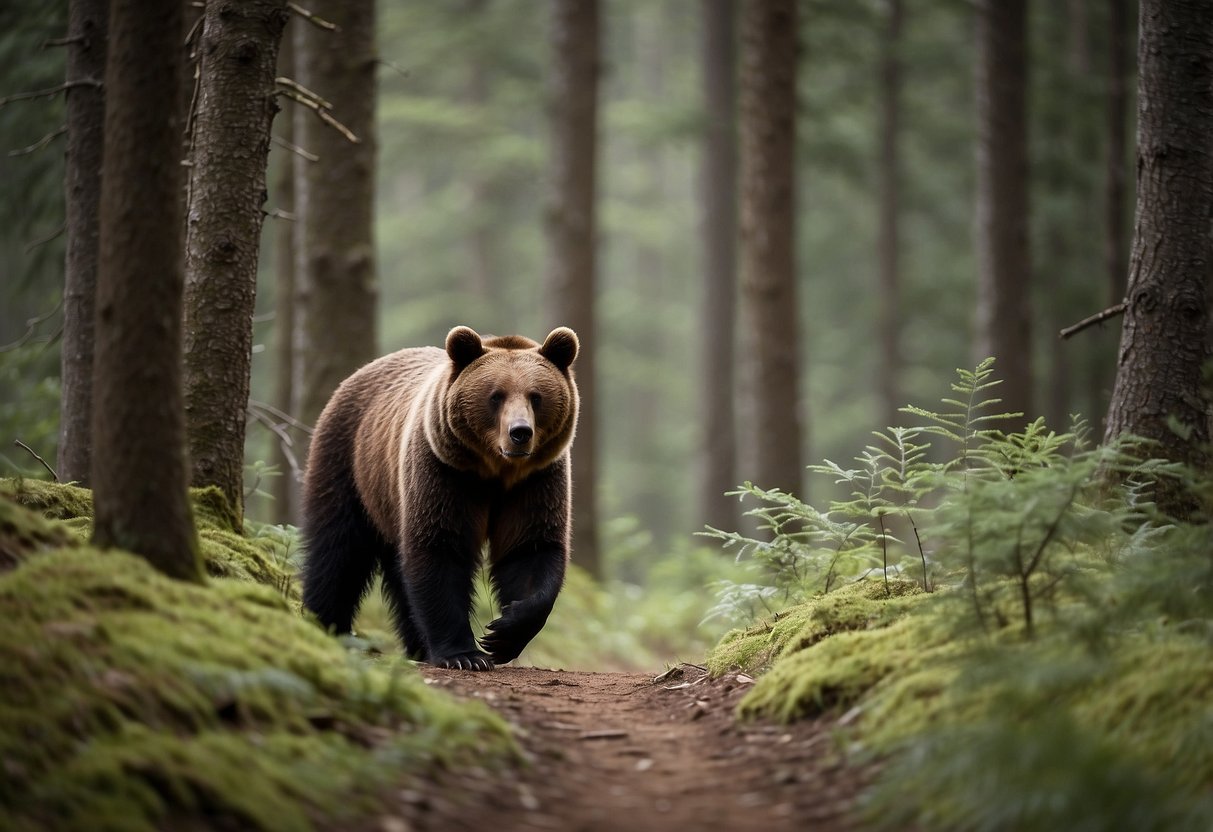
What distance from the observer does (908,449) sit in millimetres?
6000

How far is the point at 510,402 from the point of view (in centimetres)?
689

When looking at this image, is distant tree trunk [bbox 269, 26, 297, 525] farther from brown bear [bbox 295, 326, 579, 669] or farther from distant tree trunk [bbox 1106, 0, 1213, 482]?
distant tree trunk [bbox 1106, 0, 1213, 482]

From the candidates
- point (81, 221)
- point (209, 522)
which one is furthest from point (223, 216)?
point (209, 522)

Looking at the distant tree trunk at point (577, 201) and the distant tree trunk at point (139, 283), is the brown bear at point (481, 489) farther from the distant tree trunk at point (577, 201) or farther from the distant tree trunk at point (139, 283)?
the distant tree trunk at point (577, 201)

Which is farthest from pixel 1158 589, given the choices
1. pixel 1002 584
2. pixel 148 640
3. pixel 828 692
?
pixel 148 640

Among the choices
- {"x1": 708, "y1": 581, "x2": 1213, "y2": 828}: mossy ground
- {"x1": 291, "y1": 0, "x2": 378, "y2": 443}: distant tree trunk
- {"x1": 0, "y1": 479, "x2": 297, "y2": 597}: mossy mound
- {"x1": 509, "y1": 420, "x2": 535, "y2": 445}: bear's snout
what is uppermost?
{"x1": 291, "y1": 0, "x2": 378, "y2": 443}: distant tree trunk

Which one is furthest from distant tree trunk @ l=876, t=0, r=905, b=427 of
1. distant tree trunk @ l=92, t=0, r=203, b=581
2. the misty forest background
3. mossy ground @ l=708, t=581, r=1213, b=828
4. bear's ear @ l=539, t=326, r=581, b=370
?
distant tree trunk @ l=92, t=0, r=203, b=581

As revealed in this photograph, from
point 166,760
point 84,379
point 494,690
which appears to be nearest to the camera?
point 166,760

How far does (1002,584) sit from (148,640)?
Answer: 11.1 feet

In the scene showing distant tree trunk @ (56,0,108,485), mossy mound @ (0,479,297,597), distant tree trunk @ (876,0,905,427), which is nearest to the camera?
mossy mound @ (0,479,297,597)

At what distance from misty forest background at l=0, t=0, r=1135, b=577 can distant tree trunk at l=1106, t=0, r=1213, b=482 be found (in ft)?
23.7

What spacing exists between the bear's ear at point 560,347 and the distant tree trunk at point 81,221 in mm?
3151

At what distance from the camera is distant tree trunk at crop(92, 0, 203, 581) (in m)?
4.36

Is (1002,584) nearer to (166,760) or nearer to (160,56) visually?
(166,760)
